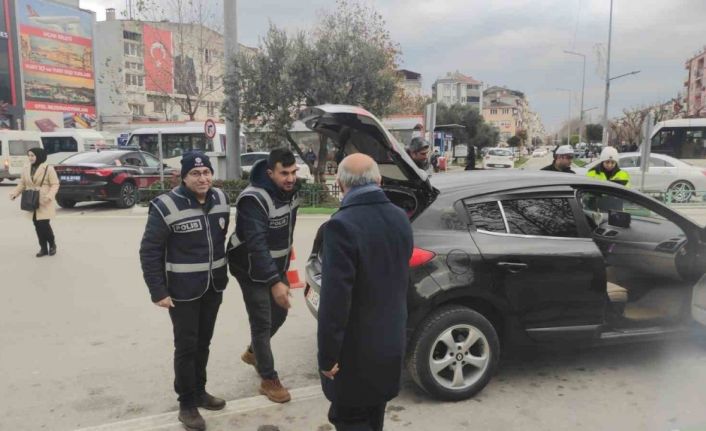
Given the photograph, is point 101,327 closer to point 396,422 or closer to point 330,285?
point 396,422

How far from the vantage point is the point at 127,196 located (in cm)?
1366

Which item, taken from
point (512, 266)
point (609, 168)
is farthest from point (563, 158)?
point (512, 266)

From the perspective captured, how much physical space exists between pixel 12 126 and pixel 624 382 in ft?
173

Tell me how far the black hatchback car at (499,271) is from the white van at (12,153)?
2303 cm

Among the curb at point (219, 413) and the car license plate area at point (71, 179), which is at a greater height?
the car license plate area at point (71, 179)

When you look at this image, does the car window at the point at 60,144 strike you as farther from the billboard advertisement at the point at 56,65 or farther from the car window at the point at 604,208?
the car window at the point at 604,208

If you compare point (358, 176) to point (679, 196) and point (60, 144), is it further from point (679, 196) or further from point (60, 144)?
point (60, 144)

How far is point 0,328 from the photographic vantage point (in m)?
4.90

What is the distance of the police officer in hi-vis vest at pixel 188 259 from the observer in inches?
118

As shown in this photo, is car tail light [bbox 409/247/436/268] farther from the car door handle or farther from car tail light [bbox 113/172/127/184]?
car tail light [bbox 113/172/127/184]

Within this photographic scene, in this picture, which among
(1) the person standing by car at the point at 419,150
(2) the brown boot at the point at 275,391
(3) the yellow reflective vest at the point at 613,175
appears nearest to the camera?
(2) the brown boot at the point at 275,391

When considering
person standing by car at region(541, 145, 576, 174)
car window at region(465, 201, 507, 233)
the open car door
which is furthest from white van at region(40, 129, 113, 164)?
car window at region(465, 201, 507, 233)

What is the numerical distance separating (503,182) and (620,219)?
66.1 inches

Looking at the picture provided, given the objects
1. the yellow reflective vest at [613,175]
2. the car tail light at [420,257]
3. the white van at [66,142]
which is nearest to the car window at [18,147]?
the white van at [66,142]
